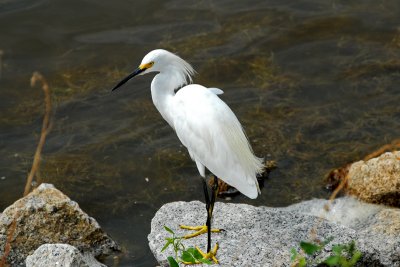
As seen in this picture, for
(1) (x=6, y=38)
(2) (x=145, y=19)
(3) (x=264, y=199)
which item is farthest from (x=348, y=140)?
(1) (x=6, y=38)

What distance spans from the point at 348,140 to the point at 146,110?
5.90 feet

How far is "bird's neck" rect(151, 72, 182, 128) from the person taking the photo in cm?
408

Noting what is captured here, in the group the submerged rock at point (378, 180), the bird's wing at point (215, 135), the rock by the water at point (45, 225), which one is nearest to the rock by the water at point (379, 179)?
the submerged rock at point (378, 180)

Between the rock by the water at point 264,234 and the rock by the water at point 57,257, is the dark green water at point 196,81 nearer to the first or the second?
the rock by the water at point 264,234

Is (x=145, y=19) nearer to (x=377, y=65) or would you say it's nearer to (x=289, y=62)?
(x=289, y=62)

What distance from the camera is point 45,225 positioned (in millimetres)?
4469

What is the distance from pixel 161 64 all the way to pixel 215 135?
0.54m

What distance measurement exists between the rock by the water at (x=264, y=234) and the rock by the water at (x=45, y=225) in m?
0.53

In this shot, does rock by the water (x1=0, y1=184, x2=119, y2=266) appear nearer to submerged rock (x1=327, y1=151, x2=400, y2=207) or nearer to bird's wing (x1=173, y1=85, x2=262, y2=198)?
bird's wing (x1=173, y1=85, x2=262, y2=198)

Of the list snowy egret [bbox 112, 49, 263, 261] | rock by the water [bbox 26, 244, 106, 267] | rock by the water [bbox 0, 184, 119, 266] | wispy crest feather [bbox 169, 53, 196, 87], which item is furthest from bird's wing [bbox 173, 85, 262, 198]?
rock by the water [bbox 0, 184, 119, 266]

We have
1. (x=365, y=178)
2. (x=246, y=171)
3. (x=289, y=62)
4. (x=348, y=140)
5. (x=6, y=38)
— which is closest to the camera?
(x=246, y=171)

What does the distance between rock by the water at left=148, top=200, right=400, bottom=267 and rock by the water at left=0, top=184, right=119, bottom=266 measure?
0.53 m

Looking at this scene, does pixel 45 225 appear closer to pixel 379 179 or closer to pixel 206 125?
pixel 206 125

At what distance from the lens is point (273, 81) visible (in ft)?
22.0
